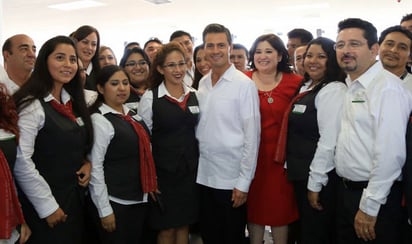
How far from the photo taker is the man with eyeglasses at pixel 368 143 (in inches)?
80.0

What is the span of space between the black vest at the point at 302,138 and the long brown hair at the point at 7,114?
1732 mm

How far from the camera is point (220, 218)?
2764 mm

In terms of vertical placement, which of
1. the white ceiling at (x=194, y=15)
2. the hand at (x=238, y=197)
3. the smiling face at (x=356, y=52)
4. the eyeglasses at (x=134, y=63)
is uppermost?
the white ceiling at (x=194, y=15)

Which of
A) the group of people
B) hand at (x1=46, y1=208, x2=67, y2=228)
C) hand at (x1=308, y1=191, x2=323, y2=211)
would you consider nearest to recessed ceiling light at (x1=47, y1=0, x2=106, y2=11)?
the group of people

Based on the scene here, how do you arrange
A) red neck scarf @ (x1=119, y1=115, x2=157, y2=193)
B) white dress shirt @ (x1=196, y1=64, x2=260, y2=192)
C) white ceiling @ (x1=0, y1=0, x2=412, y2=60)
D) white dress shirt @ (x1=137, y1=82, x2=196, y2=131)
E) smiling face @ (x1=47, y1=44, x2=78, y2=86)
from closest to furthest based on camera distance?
smiling face @ (x1=47, y1=44, x2=78, y2=86)
red neck scarf @ (x1=119, y1=115, x2=157, y2=193)
white dress shirt @ (x1=196, y1=64, x2=260, y2=192)
white dress shirt @ (x1=137, y1=82, x2=196, y2=131)
white ceiling @ (x1=0, y1=0, x2=412, y2=60)

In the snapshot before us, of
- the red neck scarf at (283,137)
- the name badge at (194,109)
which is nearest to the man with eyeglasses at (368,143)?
the red neck scarf at (283,137)

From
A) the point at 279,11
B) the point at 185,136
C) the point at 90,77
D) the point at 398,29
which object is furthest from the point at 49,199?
the point at 279,11

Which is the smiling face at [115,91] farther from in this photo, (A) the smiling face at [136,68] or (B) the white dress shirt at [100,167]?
(A) the smiling face at [136,68]

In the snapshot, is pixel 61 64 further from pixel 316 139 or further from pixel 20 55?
pixel 316 139

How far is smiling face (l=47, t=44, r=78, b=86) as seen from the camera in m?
2.29

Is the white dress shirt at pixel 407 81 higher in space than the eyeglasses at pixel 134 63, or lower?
lower

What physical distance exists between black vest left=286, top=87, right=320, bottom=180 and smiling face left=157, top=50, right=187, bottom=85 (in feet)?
2.76

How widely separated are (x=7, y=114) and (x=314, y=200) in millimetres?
1871

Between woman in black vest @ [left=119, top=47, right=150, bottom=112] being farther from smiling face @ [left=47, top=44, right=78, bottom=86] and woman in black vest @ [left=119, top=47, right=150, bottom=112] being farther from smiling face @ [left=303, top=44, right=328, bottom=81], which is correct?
smiling face @ [left=303, top=44, right=328, bottom=81]
